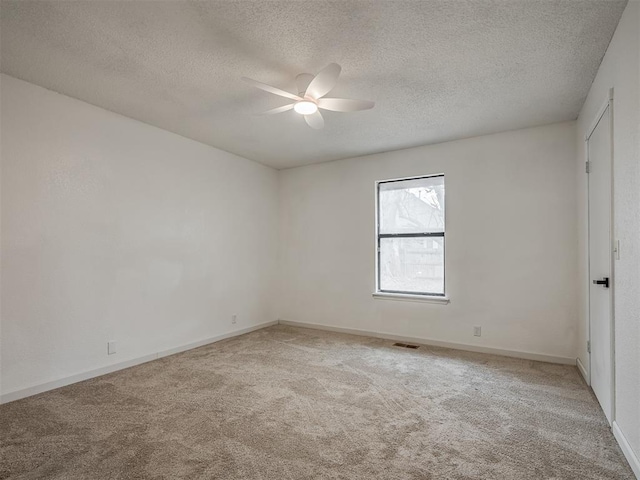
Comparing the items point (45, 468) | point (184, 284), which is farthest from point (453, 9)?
point (184, 284)

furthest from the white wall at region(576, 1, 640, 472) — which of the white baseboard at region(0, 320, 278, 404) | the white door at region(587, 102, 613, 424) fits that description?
the white baseboard at region(0, 320, 278, 404)

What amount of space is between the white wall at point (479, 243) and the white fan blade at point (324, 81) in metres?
2.46

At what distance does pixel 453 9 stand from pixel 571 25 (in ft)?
2.61

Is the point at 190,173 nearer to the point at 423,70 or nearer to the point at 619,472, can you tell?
the point at 423,70

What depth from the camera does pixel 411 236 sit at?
468cm

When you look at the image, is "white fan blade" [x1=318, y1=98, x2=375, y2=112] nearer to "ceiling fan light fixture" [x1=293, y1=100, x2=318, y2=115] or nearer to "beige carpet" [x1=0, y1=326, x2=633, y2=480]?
"ceiling fan light fixture" [x1=293, y1=100, x2=318, y2=115]

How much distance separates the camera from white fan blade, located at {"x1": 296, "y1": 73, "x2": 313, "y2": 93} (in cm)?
264

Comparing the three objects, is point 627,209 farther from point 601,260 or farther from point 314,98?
point 314,98

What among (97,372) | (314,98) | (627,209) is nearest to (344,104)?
(314,98)

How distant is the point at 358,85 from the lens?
289 cm

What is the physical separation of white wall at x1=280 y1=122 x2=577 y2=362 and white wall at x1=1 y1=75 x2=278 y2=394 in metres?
1.48

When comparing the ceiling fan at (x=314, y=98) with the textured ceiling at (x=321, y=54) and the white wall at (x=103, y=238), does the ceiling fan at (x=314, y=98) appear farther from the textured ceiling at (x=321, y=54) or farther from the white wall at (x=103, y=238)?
the white wall at (x=103, y=238)

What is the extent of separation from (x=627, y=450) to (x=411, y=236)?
304cm

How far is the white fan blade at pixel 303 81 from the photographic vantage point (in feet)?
8.66
